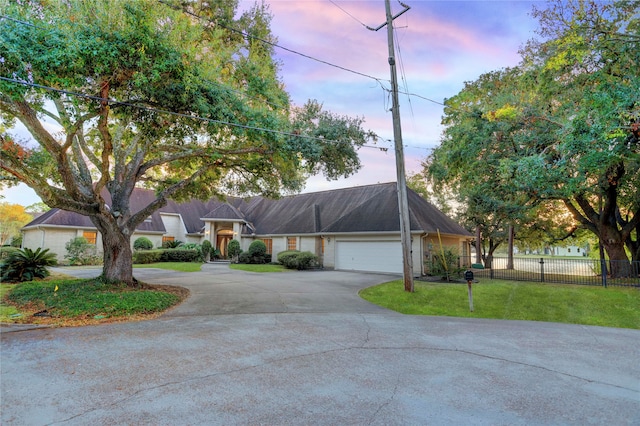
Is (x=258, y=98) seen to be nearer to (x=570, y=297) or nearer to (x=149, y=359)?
(x=149, y=359)

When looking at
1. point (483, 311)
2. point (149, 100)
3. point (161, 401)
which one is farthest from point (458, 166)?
point (161, 401)

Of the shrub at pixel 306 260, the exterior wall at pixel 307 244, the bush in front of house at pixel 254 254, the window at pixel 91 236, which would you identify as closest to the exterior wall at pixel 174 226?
the window at pixel 91 236

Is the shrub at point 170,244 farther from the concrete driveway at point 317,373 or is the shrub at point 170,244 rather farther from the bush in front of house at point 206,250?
the concrete driveway at point 317,373

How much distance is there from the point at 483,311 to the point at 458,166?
823 cm

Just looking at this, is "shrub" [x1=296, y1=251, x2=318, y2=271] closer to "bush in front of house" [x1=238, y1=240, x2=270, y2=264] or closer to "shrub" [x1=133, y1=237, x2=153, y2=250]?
"bush in front of house" [x1=238, y1=240, x2=270, y2=264]

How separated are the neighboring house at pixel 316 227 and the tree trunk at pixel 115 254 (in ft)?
29.5

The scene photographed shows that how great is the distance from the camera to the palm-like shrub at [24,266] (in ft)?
43.1

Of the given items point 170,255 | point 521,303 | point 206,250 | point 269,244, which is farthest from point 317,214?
point 521,303

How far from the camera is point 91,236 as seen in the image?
81.8ft

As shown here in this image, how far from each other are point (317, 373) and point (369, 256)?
52.8 ft

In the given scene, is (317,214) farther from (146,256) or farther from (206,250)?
(146,256)

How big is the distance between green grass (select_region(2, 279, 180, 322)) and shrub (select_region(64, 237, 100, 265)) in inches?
522

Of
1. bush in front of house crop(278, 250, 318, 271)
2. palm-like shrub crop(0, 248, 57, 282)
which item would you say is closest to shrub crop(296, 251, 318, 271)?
bush in front of house crop(278, 250, 318, 271)

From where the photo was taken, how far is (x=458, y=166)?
1578 centimetres
